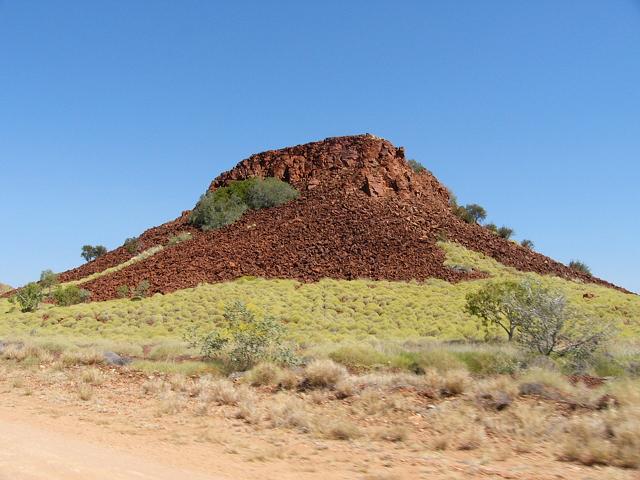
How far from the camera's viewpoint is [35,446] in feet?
24.2

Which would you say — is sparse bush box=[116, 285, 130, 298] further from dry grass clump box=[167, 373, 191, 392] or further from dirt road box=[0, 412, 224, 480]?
dirt road box=[0, 412, 224, 480]

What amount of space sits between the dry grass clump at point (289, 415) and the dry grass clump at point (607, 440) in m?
3.92

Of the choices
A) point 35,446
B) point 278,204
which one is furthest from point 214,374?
point 278,204

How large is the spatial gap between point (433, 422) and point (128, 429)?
5.02m

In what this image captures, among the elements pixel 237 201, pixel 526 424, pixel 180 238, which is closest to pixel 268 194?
pixel 237 201

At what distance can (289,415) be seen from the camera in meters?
9.37

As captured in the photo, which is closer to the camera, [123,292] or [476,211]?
[123,292]

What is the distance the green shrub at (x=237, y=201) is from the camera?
52.2m

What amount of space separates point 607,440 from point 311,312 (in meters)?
23.8

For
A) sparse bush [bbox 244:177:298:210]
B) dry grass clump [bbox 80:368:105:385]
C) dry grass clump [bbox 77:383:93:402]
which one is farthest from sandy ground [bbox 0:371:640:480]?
sparse bush [bbox 244:177:298:210]

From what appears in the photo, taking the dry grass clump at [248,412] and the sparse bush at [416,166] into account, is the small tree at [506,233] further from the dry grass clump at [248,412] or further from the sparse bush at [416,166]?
the dry grass clump at [248,412]

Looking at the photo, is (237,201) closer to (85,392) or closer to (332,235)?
(332,235)

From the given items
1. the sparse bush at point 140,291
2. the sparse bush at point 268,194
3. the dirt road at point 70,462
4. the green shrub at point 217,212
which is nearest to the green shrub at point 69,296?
the sparse bush at point 140,291

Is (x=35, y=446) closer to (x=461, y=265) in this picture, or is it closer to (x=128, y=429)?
(x=128, y=429)
